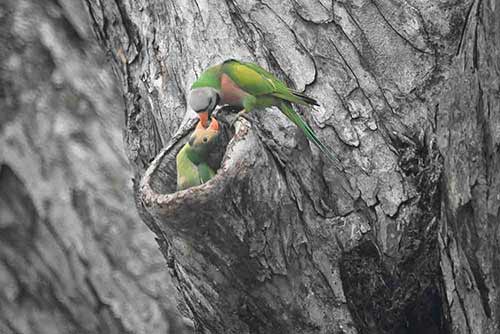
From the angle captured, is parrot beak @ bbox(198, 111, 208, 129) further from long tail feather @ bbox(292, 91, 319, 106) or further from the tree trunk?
long tail feather @ bbox(292, 91, 319, 106)

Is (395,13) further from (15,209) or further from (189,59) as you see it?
(15,209)

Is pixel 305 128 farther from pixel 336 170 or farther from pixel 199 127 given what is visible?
pixel 199 127

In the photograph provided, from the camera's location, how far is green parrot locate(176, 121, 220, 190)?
1490 millimetres

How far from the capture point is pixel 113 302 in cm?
275

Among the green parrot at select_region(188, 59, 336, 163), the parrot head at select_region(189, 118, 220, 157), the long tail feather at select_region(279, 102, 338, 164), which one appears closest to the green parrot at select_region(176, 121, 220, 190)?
the parrot head at select_region(189, 118, 220, 157)

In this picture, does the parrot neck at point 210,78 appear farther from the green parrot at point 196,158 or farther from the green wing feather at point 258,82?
the green parrot at point 196,158

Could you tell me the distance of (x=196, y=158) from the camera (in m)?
1.51

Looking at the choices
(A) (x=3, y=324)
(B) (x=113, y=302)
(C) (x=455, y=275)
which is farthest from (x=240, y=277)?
(A) (x=3, y=324)

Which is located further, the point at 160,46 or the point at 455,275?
the point at 160,46

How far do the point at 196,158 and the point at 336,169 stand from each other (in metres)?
0.37

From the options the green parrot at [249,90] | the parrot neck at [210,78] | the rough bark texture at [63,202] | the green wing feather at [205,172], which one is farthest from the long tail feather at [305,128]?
the rough bark texture at [63,202]

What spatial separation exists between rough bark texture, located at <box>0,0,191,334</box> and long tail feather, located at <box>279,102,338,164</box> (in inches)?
47.3

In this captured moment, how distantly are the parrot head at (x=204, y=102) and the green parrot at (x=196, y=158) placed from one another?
0.06 m

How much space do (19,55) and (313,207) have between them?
1.50m
